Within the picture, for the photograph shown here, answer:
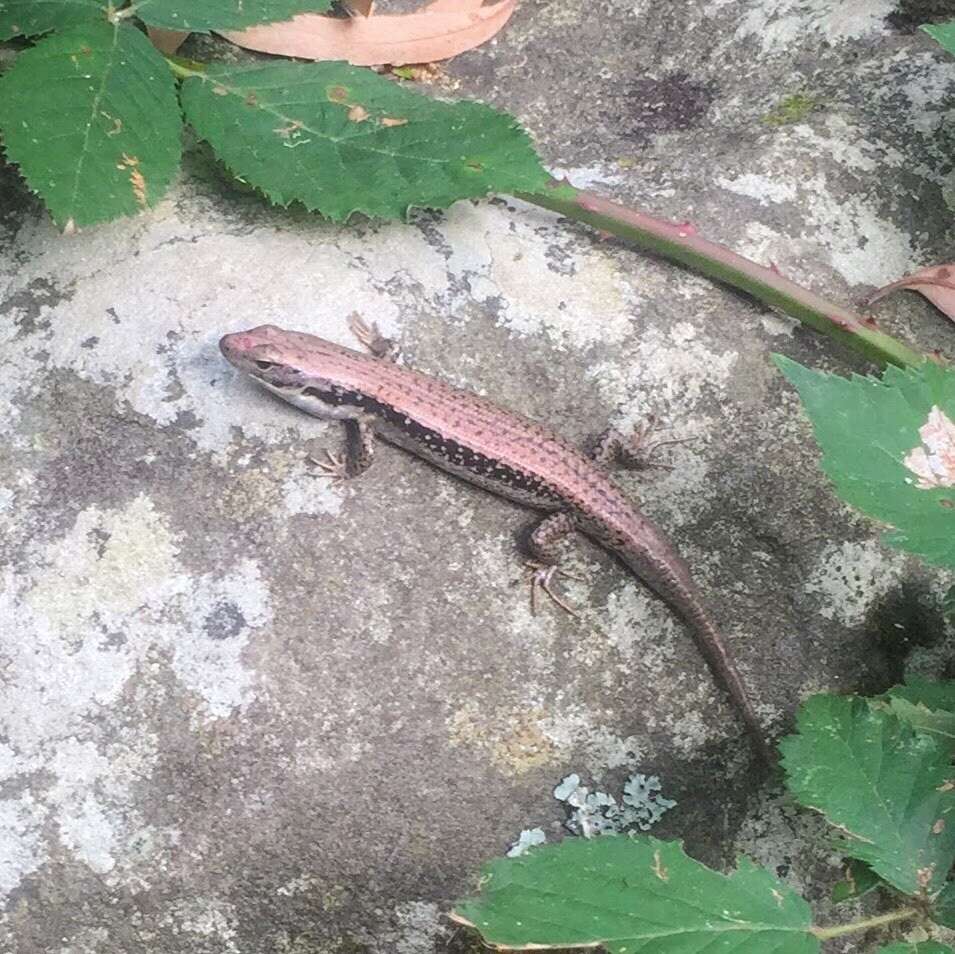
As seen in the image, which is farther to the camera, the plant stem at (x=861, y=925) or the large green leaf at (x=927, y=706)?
the large green leaf at (x=927, y=706)

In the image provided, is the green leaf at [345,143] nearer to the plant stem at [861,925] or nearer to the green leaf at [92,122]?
the green leaf at [92,122]

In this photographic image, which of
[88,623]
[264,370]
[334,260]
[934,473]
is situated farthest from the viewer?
[334,260]

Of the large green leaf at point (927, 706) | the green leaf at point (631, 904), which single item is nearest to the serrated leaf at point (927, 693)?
the large green leaf at point (927, 706)

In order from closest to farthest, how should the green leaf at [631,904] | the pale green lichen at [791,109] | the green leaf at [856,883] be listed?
the green leaf at [631,904], the green leaf at [856,883], the pale green lichen at [791,109]

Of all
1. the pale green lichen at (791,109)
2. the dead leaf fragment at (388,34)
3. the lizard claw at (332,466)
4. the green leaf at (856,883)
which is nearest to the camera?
the green leaf at (856,883)

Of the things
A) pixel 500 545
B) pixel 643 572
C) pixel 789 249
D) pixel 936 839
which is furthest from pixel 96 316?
pixel 936 839

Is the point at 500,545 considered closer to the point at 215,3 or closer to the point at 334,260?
the point at 334,260
